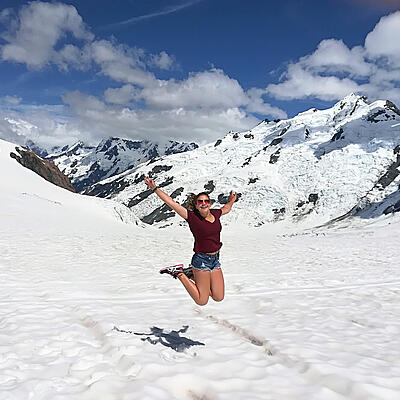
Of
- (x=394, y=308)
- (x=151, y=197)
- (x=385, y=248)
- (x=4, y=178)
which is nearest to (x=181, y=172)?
(x=151, y=197)

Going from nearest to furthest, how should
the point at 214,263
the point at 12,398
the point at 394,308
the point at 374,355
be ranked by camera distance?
the point at 12,398 → the point at 374,355 → the point at 214,263 → the point at 394,308

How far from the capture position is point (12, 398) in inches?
174

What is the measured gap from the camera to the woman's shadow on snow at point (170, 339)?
6.45m

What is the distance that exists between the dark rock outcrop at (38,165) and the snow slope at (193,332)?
53.8m

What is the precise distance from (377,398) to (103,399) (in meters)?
3.45

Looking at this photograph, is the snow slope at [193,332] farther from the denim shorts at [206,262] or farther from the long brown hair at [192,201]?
the long brown hair at [192,201]

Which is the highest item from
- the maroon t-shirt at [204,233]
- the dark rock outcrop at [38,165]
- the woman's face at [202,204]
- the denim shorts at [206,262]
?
the dark rock outcrop at [38,165]

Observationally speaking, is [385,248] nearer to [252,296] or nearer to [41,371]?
[252,296]

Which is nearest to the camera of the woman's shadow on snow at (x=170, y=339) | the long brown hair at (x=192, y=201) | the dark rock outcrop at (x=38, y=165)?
the woman's shadow on snow at (x=170, y=339)

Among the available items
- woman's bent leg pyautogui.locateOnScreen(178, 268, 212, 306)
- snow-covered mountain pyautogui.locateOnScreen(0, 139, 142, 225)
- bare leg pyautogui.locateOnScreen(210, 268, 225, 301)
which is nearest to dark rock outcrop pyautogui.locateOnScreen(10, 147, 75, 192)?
snow-covered mountain pyautogui.locateOnScreen(0, 139, 142, 225)

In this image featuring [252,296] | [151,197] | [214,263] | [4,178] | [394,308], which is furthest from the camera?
[151,197]

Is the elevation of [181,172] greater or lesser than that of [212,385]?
greater

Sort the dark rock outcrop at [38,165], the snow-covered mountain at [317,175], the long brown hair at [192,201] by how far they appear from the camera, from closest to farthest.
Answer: the long brown hair at [192,201] → the dark rock outcrop at [38,165] → the snow-covered mountain at [317,175]

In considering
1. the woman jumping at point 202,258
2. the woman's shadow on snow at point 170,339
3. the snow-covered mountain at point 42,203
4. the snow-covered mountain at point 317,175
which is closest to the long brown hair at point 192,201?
the woman jumping at point 202,258
